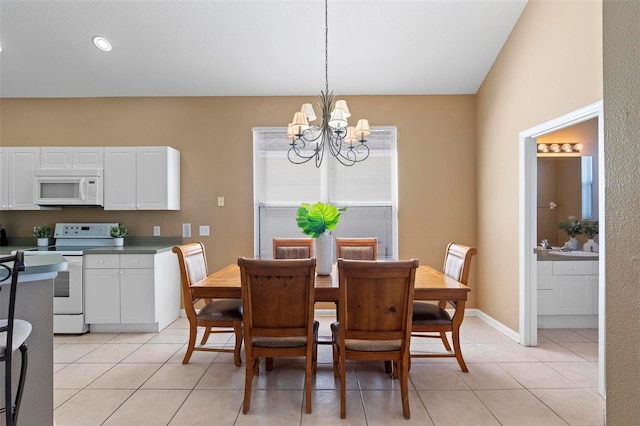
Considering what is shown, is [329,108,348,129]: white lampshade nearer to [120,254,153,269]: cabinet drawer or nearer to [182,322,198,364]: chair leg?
[182,322,198,364]: chair leg

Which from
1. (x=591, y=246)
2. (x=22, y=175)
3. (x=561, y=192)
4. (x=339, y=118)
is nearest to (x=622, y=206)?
(x=339, y=118)

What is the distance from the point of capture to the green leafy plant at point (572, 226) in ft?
12.5

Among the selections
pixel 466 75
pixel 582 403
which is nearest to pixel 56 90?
pixel 466 75

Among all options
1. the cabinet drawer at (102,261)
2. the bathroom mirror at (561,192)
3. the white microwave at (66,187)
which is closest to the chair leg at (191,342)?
the cabinet drawer at (102,261)

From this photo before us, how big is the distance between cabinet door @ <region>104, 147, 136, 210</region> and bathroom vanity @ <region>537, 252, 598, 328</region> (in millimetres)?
4290

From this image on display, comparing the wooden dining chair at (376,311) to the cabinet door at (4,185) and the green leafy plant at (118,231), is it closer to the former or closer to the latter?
the green leafy plant at (118,231)

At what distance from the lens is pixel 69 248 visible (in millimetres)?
3639

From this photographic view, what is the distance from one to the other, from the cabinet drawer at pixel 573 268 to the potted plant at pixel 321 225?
2428 millimetres

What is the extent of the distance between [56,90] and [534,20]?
4.87 meters

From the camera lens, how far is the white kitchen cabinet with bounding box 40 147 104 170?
3756mm

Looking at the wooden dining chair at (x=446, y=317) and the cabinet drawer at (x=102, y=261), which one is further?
the cabinet drawer at (x=102, y=261)

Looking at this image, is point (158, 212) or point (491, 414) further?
point (158, 212)

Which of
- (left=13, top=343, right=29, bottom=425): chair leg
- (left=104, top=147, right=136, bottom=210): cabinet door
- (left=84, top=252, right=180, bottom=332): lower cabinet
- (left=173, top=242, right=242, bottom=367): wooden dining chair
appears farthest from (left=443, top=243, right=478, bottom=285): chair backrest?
(left=104, top=147, right=136, bottom=210): cabinet door

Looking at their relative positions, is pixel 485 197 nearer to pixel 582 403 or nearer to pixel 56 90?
pixel 582 403
